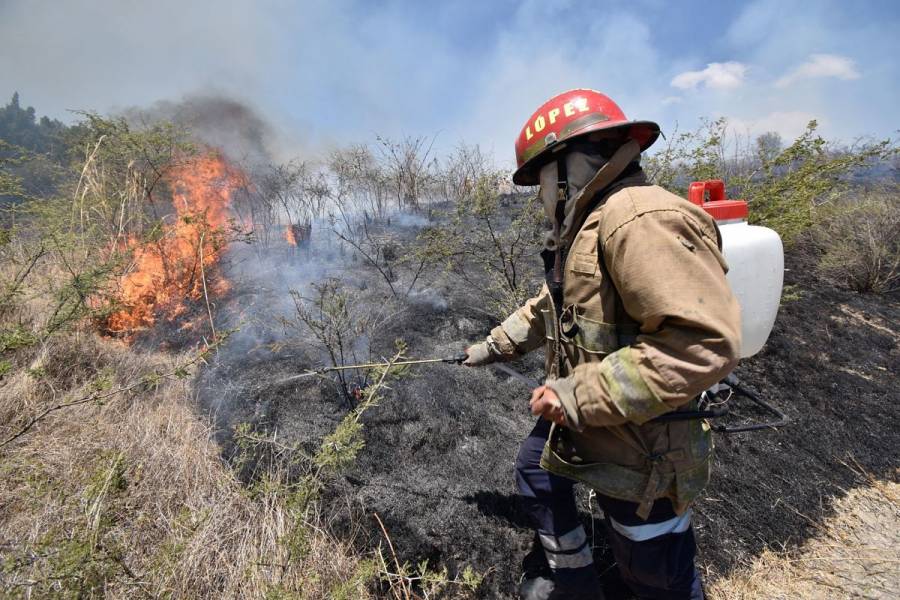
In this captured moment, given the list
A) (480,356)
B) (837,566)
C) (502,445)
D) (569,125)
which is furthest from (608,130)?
(837,566)

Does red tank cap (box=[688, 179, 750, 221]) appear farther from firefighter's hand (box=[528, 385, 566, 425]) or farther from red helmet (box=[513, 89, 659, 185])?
firefighter's hand (box=[528, 385, 566, 425])

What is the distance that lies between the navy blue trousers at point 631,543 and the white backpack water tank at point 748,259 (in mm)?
1134

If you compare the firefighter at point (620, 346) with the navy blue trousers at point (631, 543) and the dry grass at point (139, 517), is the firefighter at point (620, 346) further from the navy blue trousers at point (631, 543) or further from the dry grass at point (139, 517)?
the dry grass at point (139, 517)

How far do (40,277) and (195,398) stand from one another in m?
3.78

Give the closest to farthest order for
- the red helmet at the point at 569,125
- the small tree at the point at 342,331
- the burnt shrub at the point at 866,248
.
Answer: the red helmet at the point at 569,125 < the small tree at the point at 342,331 < the burnt shrub at the point at 866,248

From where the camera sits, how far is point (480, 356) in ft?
8.32

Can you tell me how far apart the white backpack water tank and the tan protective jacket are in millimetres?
931

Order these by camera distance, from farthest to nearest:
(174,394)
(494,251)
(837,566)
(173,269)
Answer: (173,269)
(494,251)
(174,394)
(837,566)

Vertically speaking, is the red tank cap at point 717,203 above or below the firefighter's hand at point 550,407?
Result: above

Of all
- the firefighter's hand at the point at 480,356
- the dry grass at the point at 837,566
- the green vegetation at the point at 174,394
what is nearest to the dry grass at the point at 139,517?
the green vegetation at the point at 174,394

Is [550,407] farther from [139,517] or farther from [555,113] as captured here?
[139,517]

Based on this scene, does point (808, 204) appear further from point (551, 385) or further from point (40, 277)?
point (40, 277)

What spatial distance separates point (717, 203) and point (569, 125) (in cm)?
112

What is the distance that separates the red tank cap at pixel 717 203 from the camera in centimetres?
212
